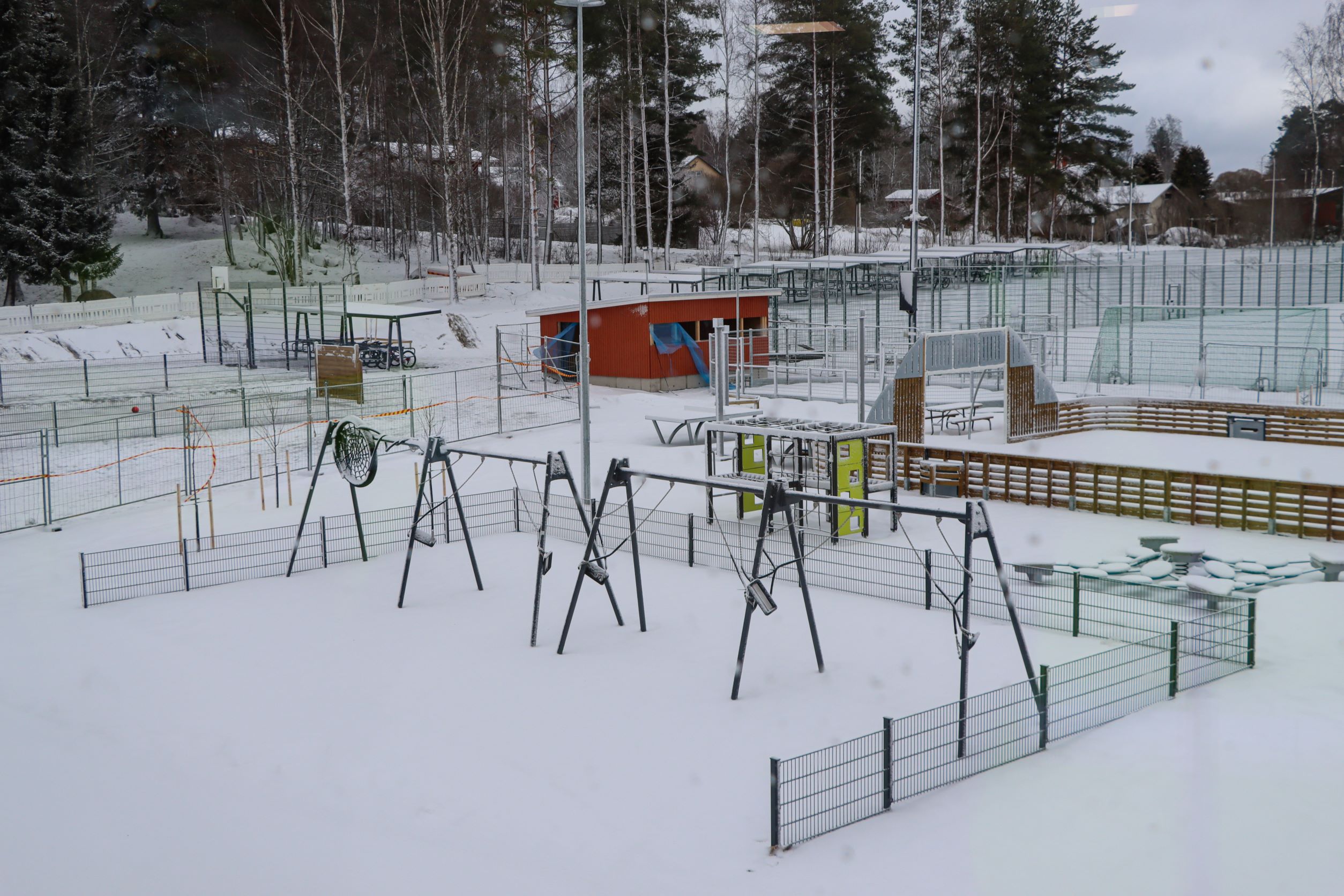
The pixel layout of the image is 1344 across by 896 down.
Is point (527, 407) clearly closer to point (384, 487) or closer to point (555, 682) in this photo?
point (384, 487)

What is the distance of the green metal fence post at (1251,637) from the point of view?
10.7 metres

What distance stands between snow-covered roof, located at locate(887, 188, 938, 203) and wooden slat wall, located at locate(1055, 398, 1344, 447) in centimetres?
4374

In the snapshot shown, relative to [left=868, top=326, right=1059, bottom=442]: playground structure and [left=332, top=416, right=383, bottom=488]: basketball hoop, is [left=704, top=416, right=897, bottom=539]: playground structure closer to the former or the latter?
[left=868, top=326, right=1059, bottom=442]: playground structure

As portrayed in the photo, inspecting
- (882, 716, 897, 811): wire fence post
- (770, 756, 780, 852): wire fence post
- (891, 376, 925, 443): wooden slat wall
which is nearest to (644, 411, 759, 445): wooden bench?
(891, 376, 925, 443): wooden slat wall

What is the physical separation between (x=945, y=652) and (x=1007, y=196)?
48459 mm

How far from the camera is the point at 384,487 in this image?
20.3 metres

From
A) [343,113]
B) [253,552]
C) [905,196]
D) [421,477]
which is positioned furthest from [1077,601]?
[905,196]

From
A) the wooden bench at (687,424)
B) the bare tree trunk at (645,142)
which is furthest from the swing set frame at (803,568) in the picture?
the bare tree trunk at (645,142)

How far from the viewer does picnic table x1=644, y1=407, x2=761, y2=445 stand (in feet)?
75.7

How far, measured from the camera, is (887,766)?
8.07 meters

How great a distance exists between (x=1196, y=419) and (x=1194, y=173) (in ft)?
133

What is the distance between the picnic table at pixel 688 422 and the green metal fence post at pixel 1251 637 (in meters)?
11.4

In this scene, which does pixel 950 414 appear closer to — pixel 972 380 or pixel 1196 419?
pixel 972 380

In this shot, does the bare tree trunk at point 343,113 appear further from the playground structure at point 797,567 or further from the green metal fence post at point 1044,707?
the green metal fence post at point 1044,707
